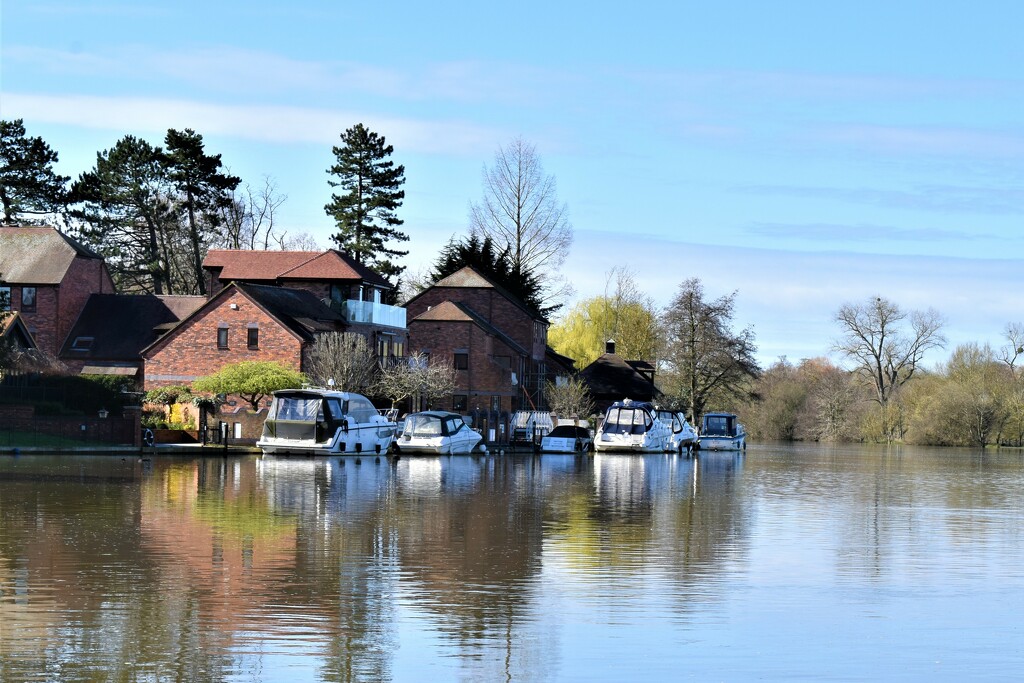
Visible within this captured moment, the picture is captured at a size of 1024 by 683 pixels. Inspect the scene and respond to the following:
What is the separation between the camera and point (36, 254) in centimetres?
7144

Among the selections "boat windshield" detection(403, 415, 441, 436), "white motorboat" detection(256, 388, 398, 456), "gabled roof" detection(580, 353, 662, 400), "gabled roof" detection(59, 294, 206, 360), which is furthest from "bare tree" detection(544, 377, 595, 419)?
"white motorboat" detection(256, 388, 398, 456)

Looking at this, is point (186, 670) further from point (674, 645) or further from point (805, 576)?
point (805, 576)

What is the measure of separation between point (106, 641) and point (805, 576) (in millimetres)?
8702

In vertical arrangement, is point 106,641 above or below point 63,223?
below

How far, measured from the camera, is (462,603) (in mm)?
13758

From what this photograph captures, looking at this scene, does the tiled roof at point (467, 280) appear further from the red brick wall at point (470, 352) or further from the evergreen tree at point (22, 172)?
the evergreen tree at point (22, 172)

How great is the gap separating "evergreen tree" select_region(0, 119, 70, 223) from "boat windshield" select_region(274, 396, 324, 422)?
1847 inches

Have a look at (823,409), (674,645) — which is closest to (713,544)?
(674,645)

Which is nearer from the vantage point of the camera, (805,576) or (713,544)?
Result: (805,576)

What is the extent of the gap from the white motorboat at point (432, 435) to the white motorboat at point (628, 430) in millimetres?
12515

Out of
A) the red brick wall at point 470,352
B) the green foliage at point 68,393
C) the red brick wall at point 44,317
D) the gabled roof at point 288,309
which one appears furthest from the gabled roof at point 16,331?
the red brick wall at point 470,352

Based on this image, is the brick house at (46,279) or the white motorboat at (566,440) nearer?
the white motorboat at (566,440)

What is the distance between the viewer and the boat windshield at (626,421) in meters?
68.4

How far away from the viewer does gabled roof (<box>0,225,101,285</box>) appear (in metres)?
70.0
